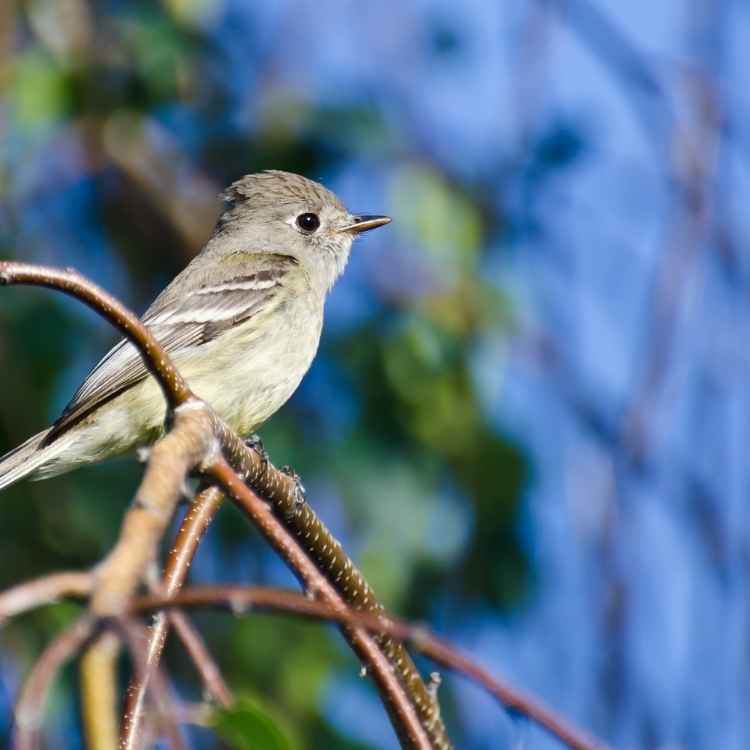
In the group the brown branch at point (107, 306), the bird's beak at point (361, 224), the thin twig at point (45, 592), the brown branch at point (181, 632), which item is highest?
the bird's beak at point (361, 224)

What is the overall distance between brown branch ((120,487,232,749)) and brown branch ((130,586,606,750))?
3.0 inches

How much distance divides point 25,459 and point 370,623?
2776 millimetres

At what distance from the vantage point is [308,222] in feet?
17.3

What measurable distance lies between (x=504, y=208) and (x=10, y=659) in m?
2.95

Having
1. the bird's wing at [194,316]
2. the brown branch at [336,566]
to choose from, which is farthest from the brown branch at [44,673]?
the bird's wing at [194,316]

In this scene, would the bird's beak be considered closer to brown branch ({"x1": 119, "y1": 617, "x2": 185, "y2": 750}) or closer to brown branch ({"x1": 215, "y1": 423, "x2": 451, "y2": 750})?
brown branch ({"x1": 215, "y1": 423, "x2": 451, "y2": 750})

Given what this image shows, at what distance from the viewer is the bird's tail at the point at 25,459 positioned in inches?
154

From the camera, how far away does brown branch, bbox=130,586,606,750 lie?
49.1 inches

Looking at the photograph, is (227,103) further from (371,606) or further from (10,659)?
(371,606)

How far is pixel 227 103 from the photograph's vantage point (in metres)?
6.02

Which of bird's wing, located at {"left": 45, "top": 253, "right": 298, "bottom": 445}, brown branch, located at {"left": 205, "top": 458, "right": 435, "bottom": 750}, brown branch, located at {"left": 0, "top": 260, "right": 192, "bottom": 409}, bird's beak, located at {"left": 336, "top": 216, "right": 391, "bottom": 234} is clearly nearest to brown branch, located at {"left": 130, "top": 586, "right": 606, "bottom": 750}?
brown branch, located at {"left": 205, "top": 458, "right": 435, "bottom": 750}

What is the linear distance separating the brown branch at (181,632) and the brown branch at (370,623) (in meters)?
0.08

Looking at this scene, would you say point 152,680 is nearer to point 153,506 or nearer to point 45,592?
point 45,592

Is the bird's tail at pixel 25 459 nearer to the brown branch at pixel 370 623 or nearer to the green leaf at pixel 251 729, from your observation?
the green leaf at pixel 251 729
